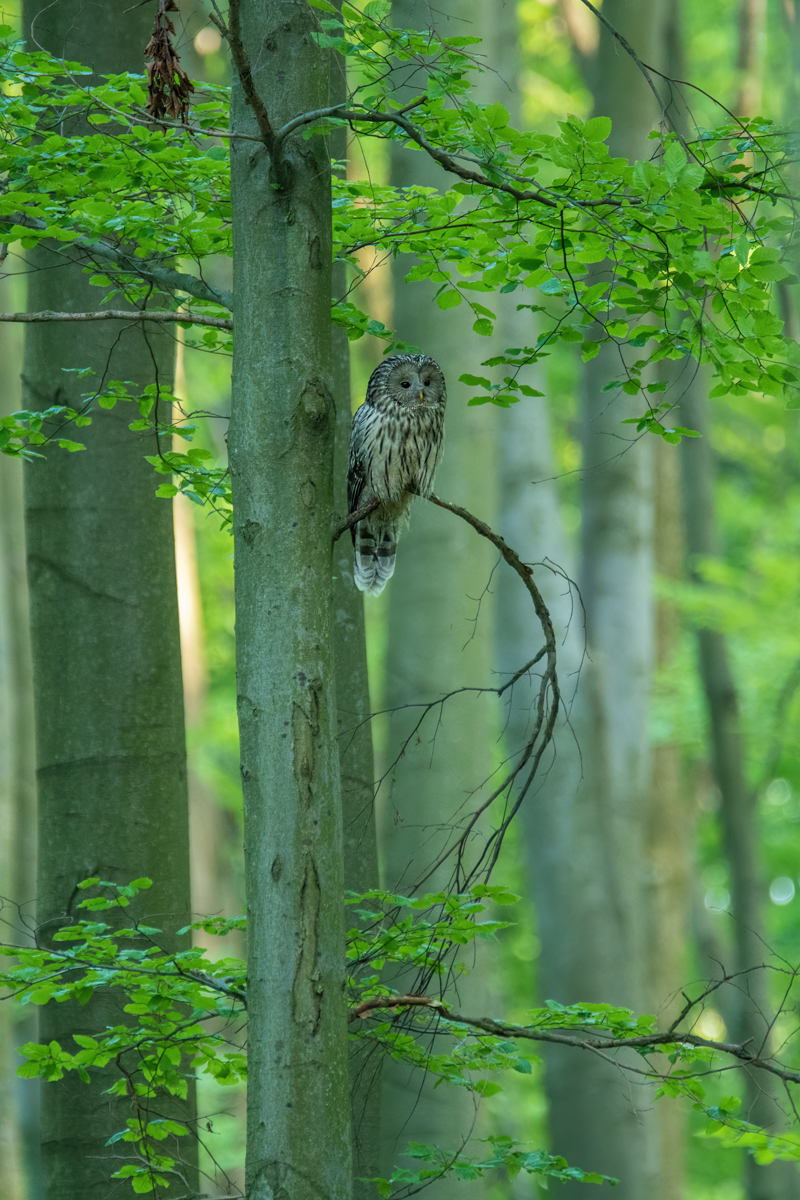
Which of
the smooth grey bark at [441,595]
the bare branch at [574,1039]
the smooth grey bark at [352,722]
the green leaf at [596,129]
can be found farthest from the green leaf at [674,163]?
the smooth grey bark at [441,595]

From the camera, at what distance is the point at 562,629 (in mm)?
8031

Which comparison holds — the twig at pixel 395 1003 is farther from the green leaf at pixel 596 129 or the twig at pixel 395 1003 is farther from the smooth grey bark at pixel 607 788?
the smooth grey bark at pixel 607 788

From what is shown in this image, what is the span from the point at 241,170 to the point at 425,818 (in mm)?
3719

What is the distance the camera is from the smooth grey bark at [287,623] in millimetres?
2379

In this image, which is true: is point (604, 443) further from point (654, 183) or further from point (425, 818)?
point (654, 183)

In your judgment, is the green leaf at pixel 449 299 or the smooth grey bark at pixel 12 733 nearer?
the green leaf at pixel 449 299

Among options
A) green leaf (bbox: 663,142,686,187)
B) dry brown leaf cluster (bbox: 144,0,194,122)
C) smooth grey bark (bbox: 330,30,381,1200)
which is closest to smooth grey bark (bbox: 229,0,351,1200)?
dry brown leaf cluster (bbox: 144,0,194,122)

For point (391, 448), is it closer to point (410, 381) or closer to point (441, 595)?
point (410, 381)

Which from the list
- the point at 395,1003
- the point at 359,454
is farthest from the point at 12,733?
the point at 395,1003

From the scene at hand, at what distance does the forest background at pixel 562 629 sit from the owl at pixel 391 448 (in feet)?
1.72

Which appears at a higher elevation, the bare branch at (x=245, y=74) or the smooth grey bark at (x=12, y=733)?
the bare branch at (x=245, y=74)

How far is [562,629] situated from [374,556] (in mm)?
3272

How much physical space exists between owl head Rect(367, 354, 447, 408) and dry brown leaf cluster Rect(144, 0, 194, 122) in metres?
1.97

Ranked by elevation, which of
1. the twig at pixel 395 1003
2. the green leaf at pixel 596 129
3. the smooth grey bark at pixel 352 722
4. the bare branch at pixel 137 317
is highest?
the green leaf at pixel 596 129
